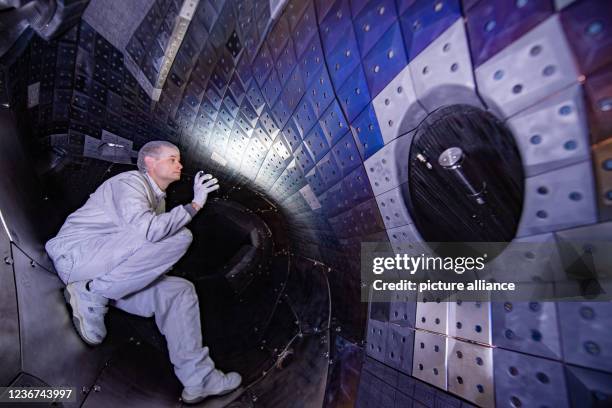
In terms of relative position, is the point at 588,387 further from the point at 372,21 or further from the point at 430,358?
the point at 372,21

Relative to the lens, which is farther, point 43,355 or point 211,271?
point 211,271

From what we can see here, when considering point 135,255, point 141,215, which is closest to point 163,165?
point 141,215

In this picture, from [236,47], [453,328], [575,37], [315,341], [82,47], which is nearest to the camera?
[575,37]

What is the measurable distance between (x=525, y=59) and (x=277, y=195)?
2006 mm

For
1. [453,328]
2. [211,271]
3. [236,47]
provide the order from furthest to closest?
[211,271] → [236,47] → [453,328]

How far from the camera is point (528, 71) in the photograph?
2.31ft

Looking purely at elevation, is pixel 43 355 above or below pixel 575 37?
below

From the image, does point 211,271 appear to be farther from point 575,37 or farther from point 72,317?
point 575,37

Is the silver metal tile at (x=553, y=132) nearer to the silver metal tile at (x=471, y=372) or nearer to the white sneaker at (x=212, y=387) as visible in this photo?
the silver metal tile at (x=471, y=372)

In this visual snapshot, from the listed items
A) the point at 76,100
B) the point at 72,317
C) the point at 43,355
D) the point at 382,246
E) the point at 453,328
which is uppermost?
the point at 76,100

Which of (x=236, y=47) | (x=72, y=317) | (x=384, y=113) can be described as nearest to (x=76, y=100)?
(x=236, y=47)

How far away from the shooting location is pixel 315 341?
Result: 7.52 ft

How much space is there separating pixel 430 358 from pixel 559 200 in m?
0.74

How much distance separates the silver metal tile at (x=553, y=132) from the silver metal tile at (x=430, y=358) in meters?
0.70
